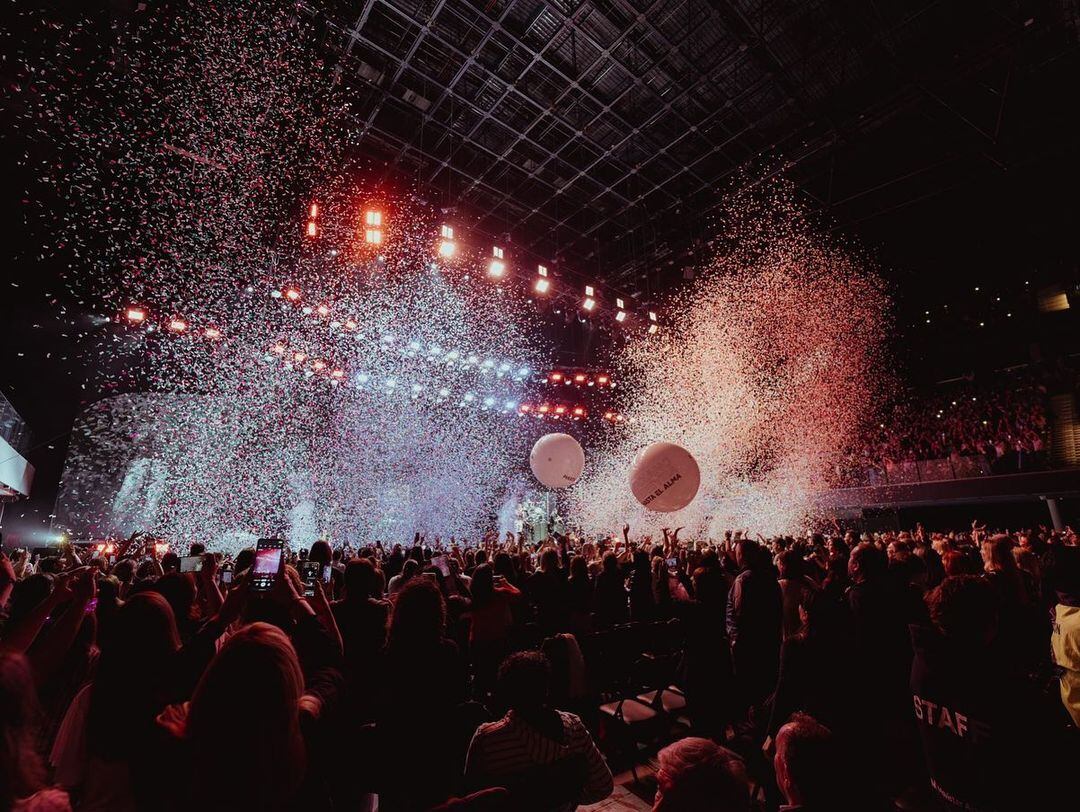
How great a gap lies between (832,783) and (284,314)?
1598 centimetres

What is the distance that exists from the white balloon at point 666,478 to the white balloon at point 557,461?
1.75 m

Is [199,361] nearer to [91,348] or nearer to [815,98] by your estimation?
[91,348]

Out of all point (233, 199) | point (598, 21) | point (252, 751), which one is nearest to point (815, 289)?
point (598, 21)

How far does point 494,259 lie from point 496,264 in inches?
5.3

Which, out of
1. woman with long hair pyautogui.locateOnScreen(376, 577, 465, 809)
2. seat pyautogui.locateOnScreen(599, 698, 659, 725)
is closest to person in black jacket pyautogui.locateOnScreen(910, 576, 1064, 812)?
woman with long hair pyautogui.locateOnScreen(376, 577, 465, 809)

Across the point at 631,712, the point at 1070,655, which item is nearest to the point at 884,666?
the point at 1070,655

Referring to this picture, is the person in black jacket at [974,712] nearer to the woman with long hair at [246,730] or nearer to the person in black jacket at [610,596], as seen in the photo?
the woman with long hair at [246,730]

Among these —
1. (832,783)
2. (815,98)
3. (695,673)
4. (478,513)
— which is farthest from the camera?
(478,513)

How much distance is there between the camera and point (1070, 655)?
270cm

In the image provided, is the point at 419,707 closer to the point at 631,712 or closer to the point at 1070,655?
the point at 631,712

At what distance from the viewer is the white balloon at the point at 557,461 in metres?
9.59

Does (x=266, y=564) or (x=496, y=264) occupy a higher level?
(x=496, y=264)

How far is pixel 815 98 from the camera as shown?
31.1 ft

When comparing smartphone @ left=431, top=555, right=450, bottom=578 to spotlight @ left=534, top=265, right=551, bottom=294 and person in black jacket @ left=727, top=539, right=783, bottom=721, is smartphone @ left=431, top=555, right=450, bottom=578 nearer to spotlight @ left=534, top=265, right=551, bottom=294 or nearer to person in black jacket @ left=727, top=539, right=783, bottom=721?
person in black jacket @ left=727, top=539, right=783, bottom=721
